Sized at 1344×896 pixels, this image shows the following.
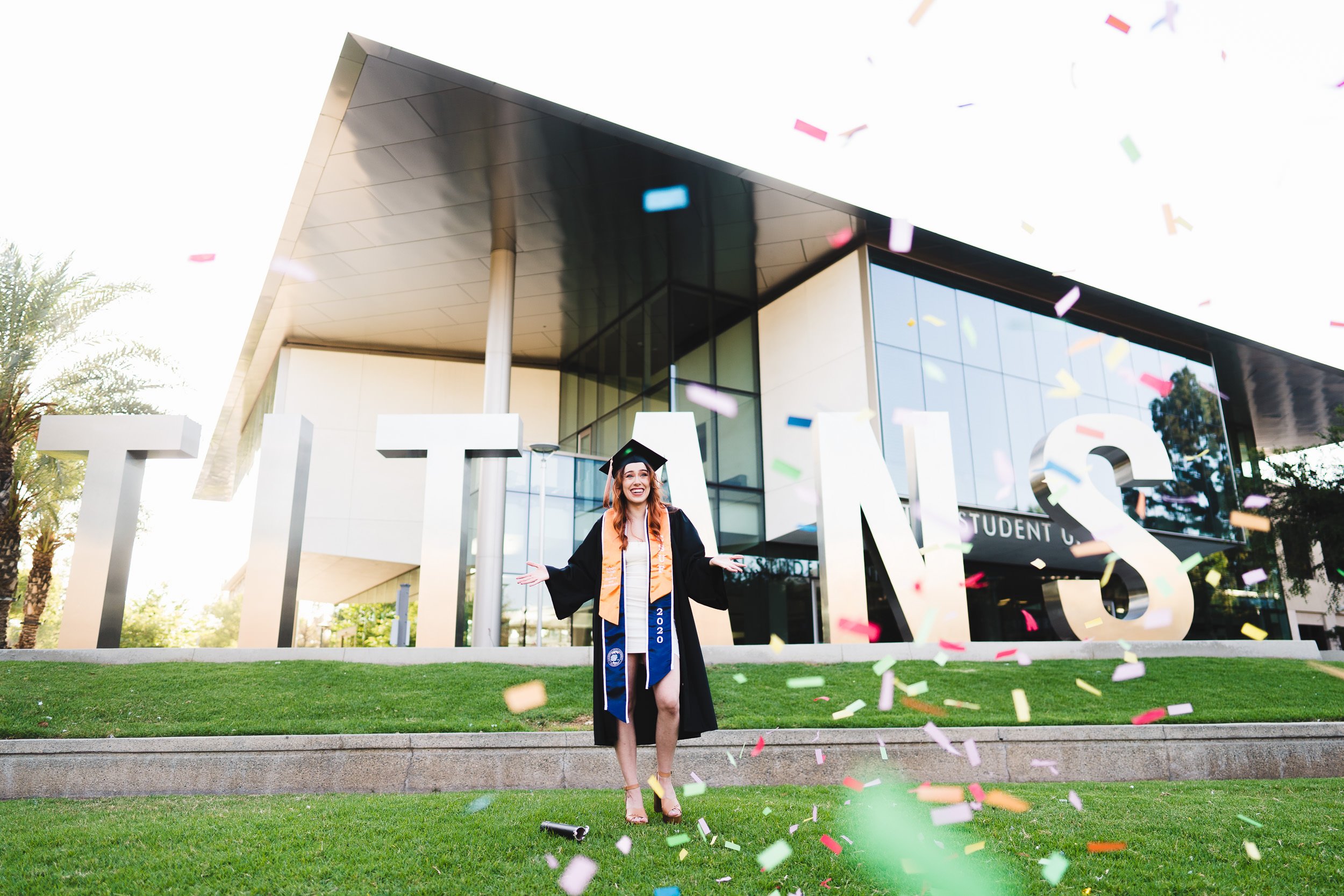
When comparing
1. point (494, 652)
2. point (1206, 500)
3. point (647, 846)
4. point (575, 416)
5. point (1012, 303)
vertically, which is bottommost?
point (647, 846)

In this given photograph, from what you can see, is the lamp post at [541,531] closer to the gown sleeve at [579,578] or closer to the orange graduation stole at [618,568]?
the gown sleeve at [579,578]

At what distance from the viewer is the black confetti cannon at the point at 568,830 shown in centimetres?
369

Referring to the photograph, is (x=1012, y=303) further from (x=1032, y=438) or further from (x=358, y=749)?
(x=358, y=749)

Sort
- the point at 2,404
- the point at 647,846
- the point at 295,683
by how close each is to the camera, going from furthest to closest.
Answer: the point at 2,404 < the point at 295,683 < the point at 647,846

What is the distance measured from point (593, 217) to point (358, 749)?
1281cm

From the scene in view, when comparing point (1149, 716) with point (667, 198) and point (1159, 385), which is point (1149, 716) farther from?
point (1159, 385)

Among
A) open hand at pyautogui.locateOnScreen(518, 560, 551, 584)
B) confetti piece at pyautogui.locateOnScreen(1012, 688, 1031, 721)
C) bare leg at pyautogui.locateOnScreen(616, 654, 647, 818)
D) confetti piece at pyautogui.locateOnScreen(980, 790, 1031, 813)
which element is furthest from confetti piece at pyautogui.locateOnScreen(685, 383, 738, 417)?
bare leg at pyautogui.locateOnScreen(616, 654, 647, 818)

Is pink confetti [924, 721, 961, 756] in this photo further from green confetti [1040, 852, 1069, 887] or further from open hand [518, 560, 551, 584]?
open hand [518, 560, 551, 584]

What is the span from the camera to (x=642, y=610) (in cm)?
415

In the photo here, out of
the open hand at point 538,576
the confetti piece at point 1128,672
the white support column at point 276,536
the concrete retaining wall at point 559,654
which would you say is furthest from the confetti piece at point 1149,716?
the white support column at point 276,536

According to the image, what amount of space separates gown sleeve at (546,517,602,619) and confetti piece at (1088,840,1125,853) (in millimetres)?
2548

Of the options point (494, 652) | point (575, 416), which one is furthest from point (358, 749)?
point (575, 416)

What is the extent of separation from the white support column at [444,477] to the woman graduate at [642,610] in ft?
23.2

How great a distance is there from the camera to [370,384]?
23.2m
